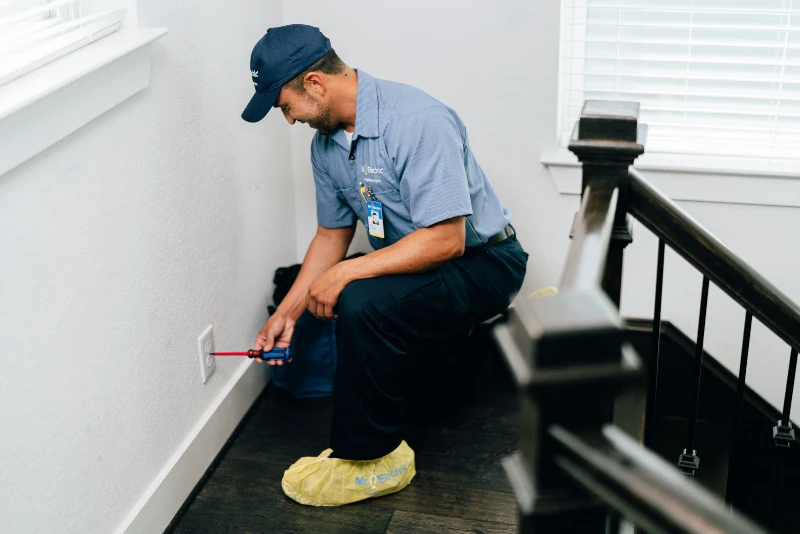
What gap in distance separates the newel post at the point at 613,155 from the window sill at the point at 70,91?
850 millimetres

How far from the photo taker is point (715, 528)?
0.67m

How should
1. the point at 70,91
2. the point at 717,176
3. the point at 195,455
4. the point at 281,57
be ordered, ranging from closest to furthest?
the point at 70,91
the point at 281,57
the point at 195,455
the point at 717,176

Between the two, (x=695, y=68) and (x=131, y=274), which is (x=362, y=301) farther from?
(x=695, y=68)

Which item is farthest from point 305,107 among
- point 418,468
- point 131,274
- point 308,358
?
point 418,468

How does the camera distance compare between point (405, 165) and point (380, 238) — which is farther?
point (380, 238)

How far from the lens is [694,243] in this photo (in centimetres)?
134

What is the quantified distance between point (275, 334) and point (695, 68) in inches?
57.2

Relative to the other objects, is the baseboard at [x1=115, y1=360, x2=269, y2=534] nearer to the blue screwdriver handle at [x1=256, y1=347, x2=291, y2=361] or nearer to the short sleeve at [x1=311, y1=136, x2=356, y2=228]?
the blue screwdriver handle at [x1=256, y1=347, x2=291, y2=361]

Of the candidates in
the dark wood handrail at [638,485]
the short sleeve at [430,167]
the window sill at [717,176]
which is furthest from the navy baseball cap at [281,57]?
the dark wood handrail at [638,485]

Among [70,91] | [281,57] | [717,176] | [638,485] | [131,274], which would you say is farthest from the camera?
[717,176]

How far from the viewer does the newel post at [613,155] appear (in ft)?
4.37

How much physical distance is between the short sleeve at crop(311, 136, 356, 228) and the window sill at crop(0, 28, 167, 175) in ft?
1.91

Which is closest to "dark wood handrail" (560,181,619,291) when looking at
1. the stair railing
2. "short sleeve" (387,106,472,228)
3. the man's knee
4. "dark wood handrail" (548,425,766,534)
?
the stair railing

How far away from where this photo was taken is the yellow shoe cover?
2.07 meters
